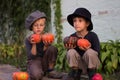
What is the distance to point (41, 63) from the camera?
6.36 metres

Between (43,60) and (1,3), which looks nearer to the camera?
(43,60)

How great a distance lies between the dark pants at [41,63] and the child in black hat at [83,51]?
1.71 ft

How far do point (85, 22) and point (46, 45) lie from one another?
0.74 m

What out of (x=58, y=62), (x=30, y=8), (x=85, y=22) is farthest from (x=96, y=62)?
(x=30, y=8)

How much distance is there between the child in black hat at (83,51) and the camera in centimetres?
541

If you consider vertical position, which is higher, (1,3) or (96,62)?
(1,3)

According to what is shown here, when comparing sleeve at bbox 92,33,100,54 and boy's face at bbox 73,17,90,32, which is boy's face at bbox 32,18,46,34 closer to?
boy's face at bbox 73,17,90,32

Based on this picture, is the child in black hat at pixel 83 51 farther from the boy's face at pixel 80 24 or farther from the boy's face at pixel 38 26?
the boy's face at pixel 38 26

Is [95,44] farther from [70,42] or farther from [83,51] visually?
[70,42]

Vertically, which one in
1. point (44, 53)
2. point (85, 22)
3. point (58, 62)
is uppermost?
point (85, 22)

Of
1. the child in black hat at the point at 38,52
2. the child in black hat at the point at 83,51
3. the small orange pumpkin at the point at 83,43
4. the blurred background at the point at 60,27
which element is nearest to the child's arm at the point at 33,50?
the child in black hat at the point at 38,52

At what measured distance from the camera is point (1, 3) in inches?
541

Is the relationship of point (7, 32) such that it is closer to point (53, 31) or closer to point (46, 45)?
point (53, 31)

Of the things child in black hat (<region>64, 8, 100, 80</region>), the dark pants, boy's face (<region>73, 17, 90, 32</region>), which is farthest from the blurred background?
boy's face (<region>73, 17, 90, 32</region>)
